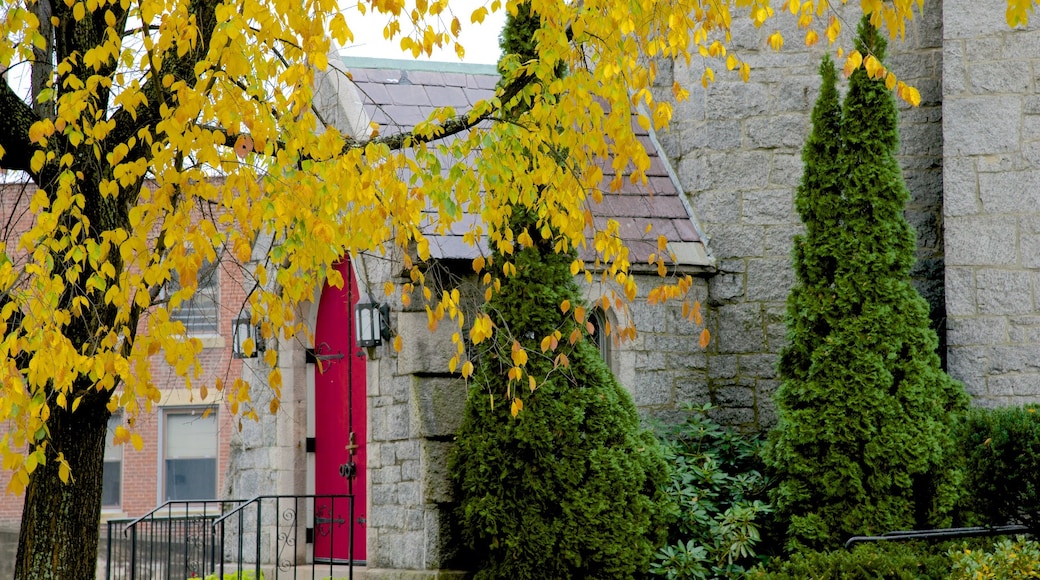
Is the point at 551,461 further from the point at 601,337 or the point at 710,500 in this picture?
the point at 601,337

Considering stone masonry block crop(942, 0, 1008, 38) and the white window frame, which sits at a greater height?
stone masonry block crop(942, 0, 1008, 38)

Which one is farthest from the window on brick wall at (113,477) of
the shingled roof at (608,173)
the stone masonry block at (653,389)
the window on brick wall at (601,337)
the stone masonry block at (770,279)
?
the stone masonry block at (770,279)

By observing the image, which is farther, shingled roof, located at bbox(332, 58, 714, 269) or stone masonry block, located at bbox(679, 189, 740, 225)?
stone masonry block, located at bbox(679, 189, 740, 225)

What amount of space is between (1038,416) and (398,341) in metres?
3.48

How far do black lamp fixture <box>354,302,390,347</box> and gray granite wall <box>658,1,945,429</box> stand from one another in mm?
2667

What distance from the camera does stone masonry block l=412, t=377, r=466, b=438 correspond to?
8.80 m

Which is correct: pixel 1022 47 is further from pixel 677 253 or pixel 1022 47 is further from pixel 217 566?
pixel 217 566

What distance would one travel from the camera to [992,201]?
9.02 meters

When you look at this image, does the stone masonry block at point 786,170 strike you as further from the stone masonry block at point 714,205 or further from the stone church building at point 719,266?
the stone masonry block at point 714,205

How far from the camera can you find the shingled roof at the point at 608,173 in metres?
9.82

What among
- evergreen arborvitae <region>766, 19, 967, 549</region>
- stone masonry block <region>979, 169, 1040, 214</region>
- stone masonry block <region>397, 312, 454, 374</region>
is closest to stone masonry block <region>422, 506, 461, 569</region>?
stone masonry block <region>397, 312, 454, 374</region>

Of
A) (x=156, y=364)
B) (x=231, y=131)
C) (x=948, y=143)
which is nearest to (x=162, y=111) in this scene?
(x=231, y=131)

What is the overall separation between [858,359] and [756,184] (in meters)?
1.94

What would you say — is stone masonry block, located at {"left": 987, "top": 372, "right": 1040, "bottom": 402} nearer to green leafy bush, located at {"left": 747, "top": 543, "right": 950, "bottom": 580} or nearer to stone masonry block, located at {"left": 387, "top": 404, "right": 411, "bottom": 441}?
green leafy bush, located at {"left": 747, "top": 543, "right": 950, "bottom": 580}
